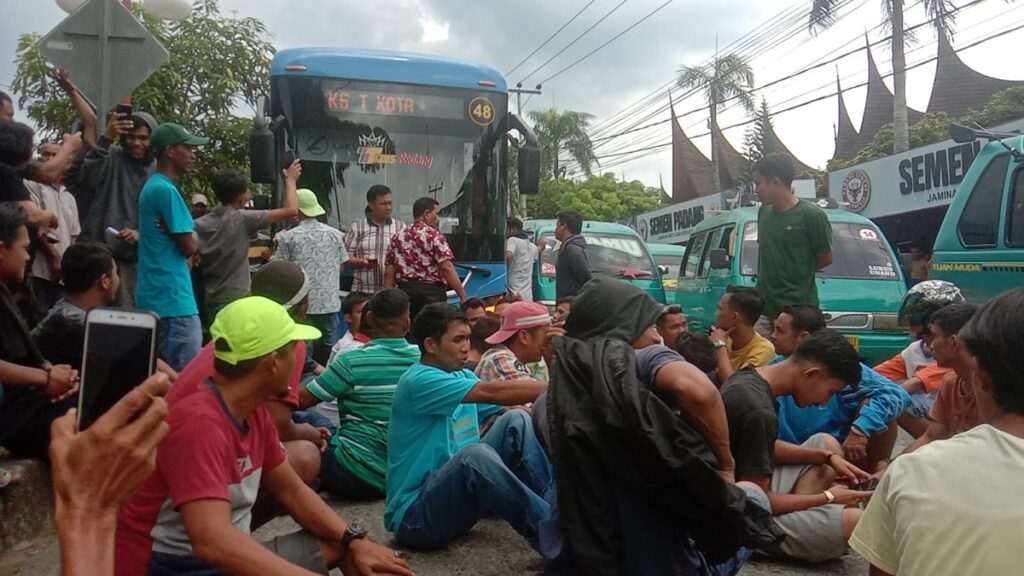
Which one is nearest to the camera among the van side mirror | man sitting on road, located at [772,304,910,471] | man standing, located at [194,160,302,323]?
man sitting on road, located at [772,304,910,471]

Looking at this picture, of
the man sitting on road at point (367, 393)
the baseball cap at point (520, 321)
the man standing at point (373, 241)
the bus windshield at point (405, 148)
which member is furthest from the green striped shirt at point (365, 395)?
the bus windshield at point (405, 148)

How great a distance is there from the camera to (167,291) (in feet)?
16.9

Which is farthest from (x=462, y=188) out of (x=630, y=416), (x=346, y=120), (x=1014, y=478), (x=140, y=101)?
(x=1014, y=478)

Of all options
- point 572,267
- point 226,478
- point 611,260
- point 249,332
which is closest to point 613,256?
point 611,260

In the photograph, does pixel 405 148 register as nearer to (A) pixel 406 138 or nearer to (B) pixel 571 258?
(A) pixel 406 138

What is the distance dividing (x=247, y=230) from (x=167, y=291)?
927 mm

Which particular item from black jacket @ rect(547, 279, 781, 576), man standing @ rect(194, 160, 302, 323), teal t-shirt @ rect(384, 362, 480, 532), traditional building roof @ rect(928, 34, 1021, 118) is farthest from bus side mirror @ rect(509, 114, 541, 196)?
traditional building roof @ rect(928, 34, 1021, 118)

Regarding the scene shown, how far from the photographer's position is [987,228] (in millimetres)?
6938

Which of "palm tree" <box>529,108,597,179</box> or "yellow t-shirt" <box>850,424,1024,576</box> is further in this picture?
"palm tree" <box>529,108,597,179</box>

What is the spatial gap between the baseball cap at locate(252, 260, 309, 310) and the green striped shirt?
0.55 metres

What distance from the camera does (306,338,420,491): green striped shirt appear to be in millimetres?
4742

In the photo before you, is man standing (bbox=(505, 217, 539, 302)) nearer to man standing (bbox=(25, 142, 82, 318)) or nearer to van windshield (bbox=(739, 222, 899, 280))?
van windshield (bbox=(739, 222, 899, 280))

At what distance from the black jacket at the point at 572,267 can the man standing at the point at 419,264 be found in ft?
5.30

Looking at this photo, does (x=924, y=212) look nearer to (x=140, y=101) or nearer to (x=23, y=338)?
(x=140, y=101)
